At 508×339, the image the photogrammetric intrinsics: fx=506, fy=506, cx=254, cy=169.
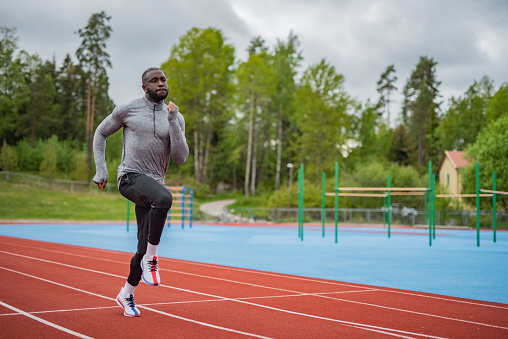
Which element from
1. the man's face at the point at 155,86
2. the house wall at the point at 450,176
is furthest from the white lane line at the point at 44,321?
the house wall at the point at 450,176

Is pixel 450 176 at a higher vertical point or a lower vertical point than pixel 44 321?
higher

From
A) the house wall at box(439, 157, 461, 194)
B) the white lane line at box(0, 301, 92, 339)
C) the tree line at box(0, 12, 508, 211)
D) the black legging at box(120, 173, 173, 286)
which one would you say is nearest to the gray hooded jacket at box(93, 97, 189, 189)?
the black legging at box(120, 173, 173, 286)

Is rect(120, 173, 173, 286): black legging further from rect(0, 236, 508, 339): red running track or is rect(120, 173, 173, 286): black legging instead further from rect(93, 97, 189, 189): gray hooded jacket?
rect(0, 236, 508, 339): red running track

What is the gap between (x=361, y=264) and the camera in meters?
10.4

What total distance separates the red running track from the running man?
532 mm

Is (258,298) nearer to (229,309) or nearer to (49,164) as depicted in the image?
(229,309)

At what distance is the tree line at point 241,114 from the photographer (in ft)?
143

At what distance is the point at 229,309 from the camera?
16.5ft

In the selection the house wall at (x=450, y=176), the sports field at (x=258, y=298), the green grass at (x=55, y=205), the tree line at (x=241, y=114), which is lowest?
the sports field at (x=258, y=298)

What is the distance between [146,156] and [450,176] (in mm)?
48531

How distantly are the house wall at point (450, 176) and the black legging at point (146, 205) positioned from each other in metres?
45.9

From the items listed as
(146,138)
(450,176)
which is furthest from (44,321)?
(450,176)

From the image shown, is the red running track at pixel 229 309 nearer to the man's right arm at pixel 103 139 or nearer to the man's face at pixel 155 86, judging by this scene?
the man's right arm at pixel 103 139

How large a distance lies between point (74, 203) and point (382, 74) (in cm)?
4791
